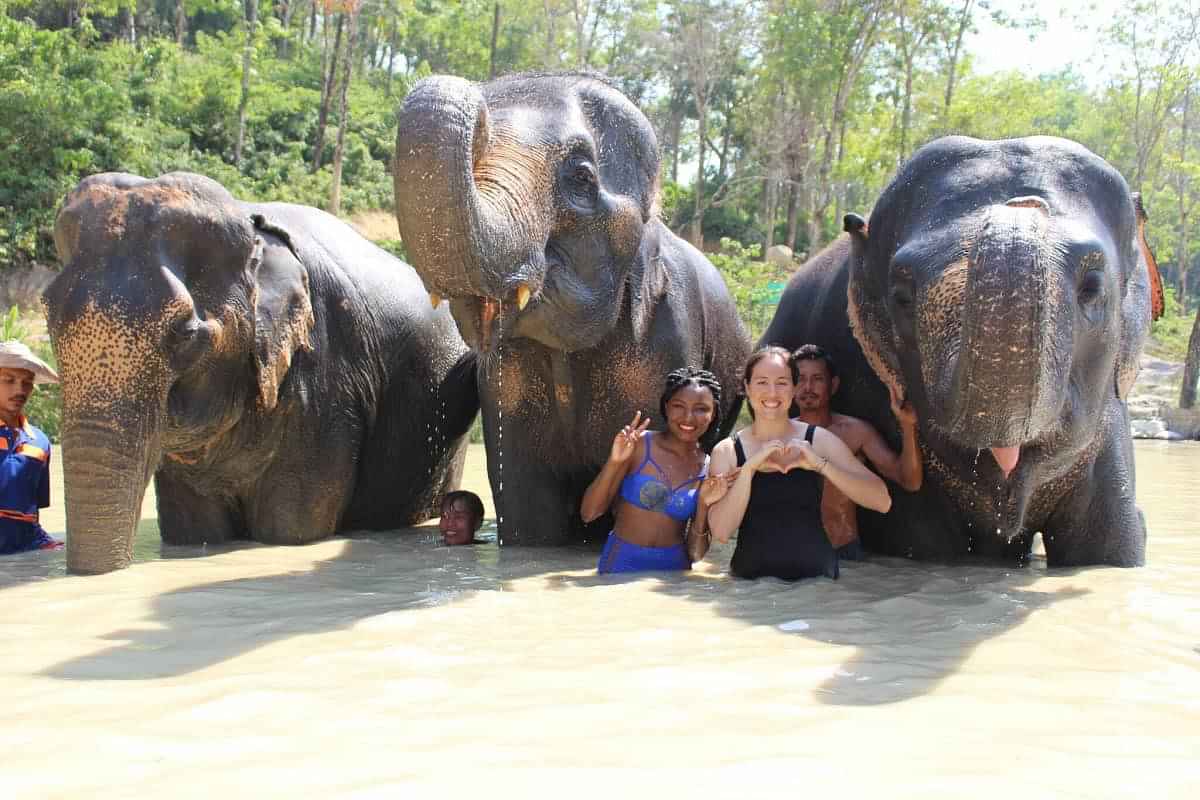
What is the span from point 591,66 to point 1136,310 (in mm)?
9821

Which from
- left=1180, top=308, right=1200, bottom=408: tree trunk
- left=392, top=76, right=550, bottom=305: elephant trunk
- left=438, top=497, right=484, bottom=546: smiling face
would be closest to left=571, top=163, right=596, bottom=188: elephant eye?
left=392, top=76, right=550, bottom=305: elephant trunk

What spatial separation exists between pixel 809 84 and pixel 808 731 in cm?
2183

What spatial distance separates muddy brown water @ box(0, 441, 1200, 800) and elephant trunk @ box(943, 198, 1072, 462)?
51 cm

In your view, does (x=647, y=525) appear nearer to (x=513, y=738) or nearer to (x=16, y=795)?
(x=513, y=738)

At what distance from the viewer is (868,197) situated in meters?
32.8

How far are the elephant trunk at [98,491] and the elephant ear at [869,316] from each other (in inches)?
89.0

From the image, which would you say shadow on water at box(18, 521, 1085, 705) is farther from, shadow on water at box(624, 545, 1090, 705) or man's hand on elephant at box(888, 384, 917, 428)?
man's hand on elephant at box(888, 384, 917, 428)

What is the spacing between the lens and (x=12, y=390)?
4441 mm

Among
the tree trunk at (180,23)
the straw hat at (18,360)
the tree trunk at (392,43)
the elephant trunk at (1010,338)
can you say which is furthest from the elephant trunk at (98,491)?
the tree trunk at (180,23)

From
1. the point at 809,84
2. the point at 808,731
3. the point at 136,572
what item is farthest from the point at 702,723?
the point at 809,84

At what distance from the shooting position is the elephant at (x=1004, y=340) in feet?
9.14

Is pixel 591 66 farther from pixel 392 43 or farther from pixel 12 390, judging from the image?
pixel 392 43

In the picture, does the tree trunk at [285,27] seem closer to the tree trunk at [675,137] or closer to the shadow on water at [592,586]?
the tree trunk at [675,137]

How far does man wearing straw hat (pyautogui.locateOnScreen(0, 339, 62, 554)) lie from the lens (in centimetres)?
439
